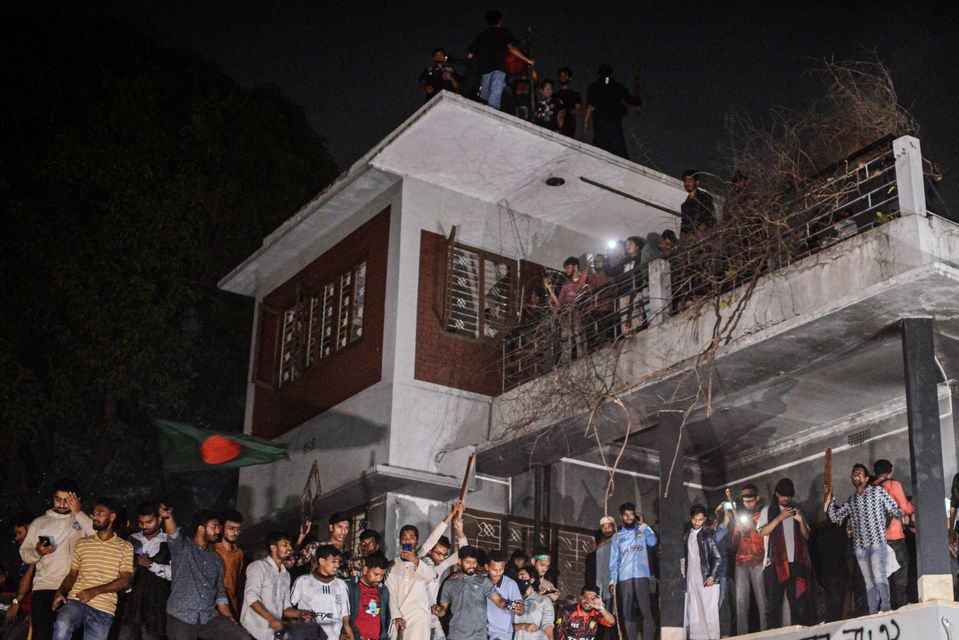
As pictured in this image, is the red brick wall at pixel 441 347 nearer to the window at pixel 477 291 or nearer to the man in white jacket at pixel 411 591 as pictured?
the window at pixel 477 291

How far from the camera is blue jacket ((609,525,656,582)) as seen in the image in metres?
13.4

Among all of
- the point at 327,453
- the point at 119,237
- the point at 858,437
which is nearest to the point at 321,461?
the point at 327,453

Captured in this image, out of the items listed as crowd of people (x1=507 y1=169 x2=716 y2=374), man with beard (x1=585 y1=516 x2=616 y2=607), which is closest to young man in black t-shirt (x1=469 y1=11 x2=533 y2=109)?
crowd of people (x1=507 y1=169 x2=716 y2=374)

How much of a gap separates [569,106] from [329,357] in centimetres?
467

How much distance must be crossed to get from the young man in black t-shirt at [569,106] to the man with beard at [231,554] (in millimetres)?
7601

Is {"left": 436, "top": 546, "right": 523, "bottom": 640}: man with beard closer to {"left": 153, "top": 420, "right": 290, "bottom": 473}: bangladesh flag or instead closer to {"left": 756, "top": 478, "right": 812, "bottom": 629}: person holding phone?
{"left": 756, "top": 478, "right": 812, "bottom": 629}: person holding phone

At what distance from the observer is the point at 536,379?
1517 cm

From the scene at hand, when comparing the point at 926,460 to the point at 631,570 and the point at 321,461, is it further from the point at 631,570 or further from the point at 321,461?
the point at 321,461

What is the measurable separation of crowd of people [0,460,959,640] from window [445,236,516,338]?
13.1ft

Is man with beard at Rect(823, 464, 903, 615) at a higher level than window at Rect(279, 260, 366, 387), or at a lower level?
lower

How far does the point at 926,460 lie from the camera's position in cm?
1116

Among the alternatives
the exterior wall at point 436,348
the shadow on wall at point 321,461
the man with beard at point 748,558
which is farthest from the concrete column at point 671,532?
the shadow on wall at point 321,461

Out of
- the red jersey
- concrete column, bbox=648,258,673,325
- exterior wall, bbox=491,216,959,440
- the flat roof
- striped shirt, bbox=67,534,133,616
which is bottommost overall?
the red jersey

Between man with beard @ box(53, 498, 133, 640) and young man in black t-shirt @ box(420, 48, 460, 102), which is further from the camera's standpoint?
young man in black t-shirt @ box(420, 48, 460, 102)
